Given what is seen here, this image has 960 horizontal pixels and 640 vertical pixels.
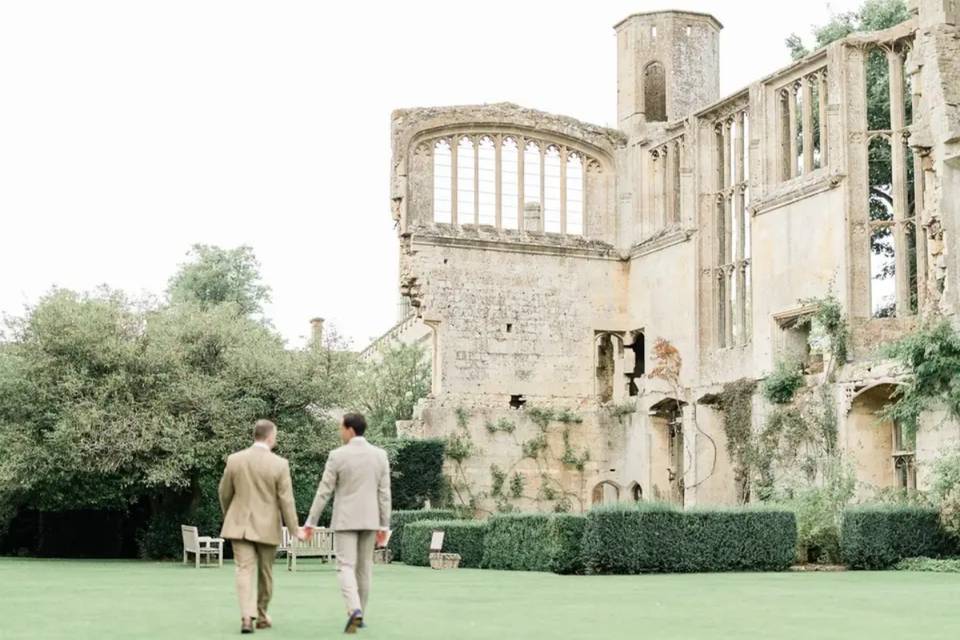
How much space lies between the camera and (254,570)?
10977 mm

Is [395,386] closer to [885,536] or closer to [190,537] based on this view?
[190,537]

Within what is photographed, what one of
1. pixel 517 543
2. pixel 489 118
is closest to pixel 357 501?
pixel 517 543

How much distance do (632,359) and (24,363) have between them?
17.9 m

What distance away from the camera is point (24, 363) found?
25.8 metres

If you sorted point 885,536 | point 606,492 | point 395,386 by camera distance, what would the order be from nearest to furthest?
1. point 885,536
2. point 606,492
3. point 395,386

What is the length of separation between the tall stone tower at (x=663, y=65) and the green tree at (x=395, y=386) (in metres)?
14.2

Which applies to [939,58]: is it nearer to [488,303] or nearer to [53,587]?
[488,303]

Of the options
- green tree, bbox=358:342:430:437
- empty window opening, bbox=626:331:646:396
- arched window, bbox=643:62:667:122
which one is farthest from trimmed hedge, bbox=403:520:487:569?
green tree, bbox=358:342:430:437

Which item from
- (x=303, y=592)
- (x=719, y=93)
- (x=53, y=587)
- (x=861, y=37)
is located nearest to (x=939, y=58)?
(x=861, y=37)

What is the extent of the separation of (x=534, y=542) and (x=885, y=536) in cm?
532

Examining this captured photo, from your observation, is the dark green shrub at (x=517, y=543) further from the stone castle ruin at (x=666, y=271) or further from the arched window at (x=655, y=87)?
the arched window at (x=655, y=87)

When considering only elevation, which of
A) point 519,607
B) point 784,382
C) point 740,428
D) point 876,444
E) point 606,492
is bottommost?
point 519,607

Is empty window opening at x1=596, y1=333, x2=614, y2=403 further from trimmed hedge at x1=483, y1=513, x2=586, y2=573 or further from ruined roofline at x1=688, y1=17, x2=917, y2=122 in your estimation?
trimmed hedge at x1=483, y1=513, x2=586, y2=573

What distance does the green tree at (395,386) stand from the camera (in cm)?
4856
